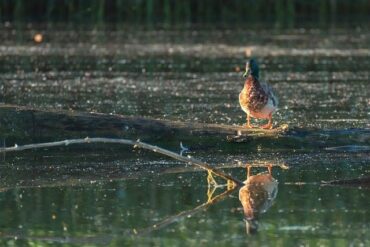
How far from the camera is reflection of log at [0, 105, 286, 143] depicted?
38.8 ft

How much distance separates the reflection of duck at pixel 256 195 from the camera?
8.73 meters

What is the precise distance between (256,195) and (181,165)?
1585 mm

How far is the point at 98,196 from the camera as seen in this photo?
9.67 m

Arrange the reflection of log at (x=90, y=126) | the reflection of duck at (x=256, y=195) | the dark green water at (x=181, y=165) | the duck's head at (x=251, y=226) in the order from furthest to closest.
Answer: the reflection of log at (x=90, y=126), the reflection of duck at (x=256, y=195), the dark green water at (x=181, y=165), the duck's head at (x=251, y=226)

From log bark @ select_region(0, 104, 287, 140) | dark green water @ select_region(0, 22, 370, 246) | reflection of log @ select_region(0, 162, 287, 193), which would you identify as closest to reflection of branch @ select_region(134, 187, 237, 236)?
dark green water @ select_region(0, 22, 370, 246)

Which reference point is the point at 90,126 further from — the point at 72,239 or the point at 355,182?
the point at 72,239

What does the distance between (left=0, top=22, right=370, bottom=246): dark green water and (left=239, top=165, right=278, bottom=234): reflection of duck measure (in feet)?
0.22

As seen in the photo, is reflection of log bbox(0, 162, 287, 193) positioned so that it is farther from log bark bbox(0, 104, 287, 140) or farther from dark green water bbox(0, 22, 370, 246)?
log bark bbox(0, 104, 287, 140)

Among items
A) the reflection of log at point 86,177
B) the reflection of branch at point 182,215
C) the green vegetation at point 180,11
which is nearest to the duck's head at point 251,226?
the reflection of branch at point 182,215

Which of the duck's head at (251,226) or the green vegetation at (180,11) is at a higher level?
the green vegetation at (180,11)

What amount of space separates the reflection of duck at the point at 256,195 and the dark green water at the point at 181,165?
0.07 m

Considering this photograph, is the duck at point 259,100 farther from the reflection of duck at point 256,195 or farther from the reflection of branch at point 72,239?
the reflection of branch at point 72,239

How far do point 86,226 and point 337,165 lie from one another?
3236mm

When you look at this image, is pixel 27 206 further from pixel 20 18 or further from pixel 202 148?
pixel 20 18
